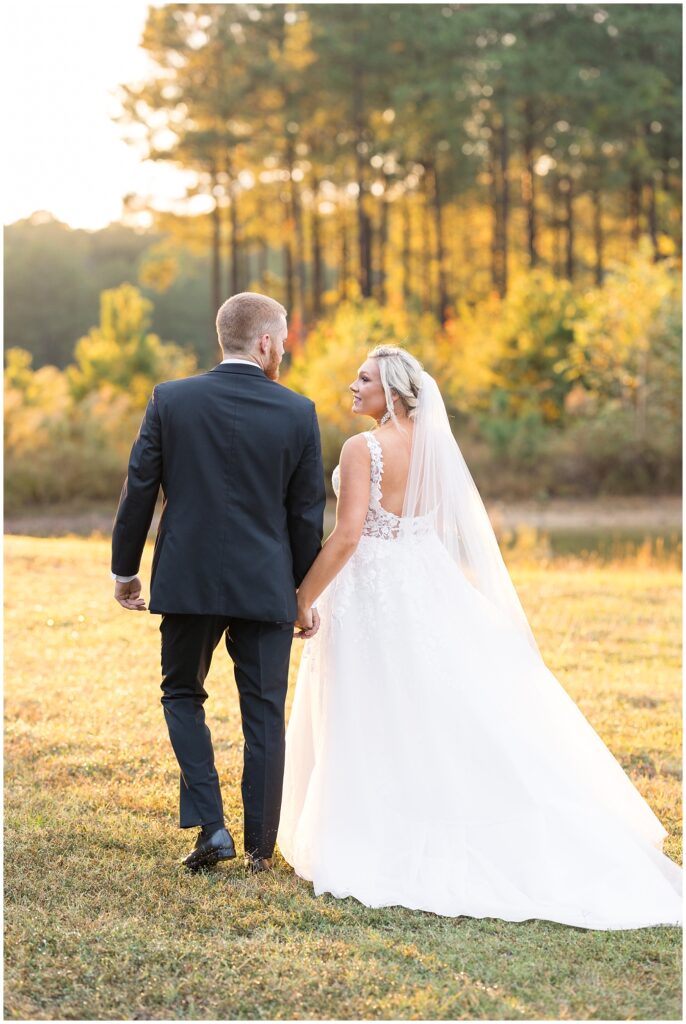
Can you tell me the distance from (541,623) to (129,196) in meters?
27.7

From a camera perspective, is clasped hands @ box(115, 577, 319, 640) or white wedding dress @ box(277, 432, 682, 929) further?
clasped hands @ box(115, 577, 319, 640)

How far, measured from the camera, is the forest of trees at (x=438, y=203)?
25.8m

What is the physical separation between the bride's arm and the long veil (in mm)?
226

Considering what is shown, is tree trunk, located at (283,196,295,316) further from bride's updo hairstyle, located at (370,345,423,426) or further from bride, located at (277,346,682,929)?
bride, located at (277,346,682,929)

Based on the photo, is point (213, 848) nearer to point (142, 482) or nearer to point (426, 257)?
point (142, 482)

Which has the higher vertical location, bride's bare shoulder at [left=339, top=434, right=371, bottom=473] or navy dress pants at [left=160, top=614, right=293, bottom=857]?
bride's bare shoulder at [left=339, top=434, right=371, bottom=473]

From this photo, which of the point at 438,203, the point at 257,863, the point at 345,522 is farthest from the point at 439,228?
the point at 257,863

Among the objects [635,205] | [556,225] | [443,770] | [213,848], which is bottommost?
[213,848]

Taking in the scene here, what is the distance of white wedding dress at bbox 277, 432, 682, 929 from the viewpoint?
3.76m

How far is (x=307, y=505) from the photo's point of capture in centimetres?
401

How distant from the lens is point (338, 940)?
3.40 meters

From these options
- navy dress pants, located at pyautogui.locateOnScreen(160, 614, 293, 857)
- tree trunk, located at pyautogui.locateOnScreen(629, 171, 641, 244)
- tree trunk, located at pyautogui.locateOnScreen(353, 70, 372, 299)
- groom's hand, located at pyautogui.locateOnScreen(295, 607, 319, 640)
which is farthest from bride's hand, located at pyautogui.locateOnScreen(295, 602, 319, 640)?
tree trunk, located at pyautogui.locateOnScreen(629, 171, 641, 244)

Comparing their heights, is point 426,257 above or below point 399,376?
above

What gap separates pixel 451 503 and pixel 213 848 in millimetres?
1621
